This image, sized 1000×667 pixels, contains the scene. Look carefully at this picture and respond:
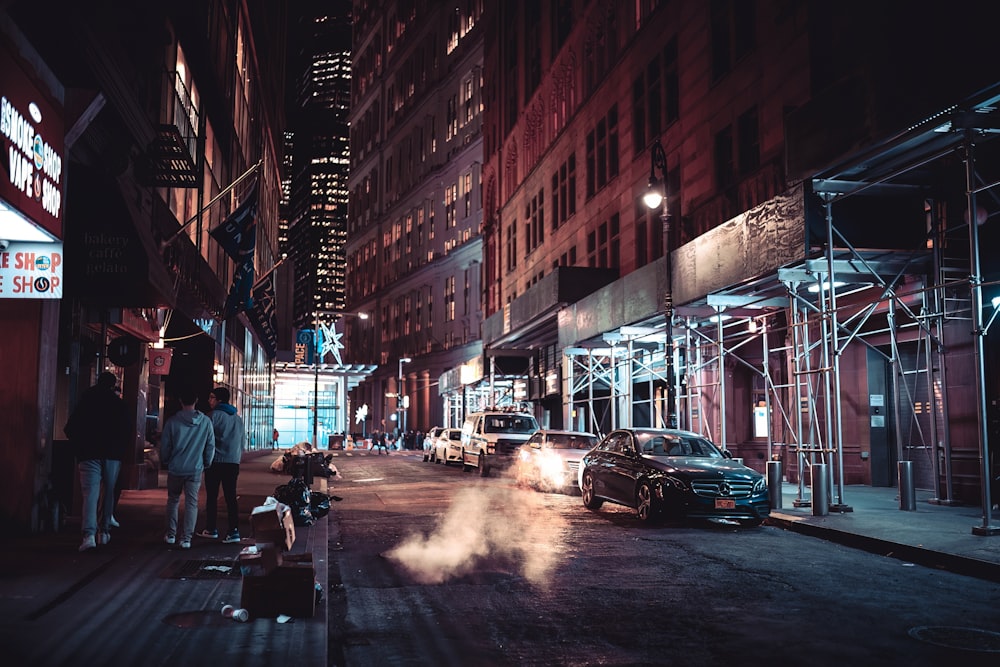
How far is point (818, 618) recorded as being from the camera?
7.61m

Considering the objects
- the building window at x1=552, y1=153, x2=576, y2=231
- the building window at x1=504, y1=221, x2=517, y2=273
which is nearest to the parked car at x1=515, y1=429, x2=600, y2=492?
the building window at x1=552, y1=153, x2=576, y2=231

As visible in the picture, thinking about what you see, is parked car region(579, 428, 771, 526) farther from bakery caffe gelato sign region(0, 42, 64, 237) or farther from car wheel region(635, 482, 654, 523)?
bakery caffe gelato sign region(0, 42, 64, 237)

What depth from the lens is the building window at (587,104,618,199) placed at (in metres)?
33.0

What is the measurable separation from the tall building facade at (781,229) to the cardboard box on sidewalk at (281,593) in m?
9.49

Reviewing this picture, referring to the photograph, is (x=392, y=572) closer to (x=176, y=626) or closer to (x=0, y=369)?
(x=176, y=626)

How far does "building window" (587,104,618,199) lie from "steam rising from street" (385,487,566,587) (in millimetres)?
17889

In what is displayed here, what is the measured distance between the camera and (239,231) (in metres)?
20.7

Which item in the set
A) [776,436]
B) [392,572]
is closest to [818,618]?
[392,572]

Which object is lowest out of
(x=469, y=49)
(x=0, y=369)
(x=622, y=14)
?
(x=0, y=369)

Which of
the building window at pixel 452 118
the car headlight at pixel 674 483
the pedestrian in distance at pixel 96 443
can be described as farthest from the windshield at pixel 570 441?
the building window at pixel 452 118

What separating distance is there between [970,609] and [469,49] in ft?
205

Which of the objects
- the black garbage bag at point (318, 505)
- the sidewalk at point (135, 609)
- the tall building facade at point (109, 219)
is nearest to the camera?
the sidewalk at point (135, 609)

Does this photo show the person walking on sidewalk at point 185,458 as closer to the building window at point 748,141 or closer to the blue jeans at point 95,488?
the blue jeans at point 95,488

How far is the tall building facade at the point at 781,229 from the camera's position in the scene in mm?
15094
